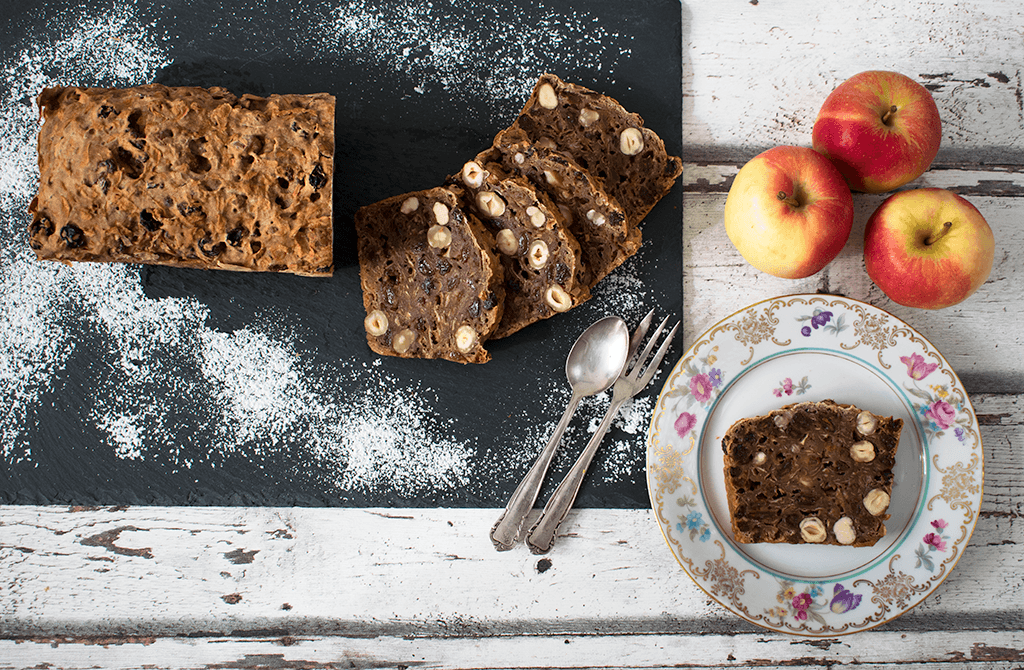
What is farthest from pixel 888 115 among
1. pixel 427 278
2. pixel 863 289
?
pixel 427 278

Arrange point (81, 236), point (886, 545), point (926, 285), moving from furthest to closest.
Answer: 1. point (886, 545)
2. point (926, 285)
3. point (81, 236)

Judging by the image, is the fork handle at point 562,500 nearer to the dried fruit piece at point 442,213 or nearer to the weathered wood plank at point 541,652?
the weathered wood plank at point 541,652

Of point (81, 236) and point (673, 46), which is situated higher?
point (673, 46)

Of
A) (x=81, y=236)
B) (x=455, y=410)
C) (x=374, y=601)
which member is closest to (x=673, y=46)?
(x=455, y=410)

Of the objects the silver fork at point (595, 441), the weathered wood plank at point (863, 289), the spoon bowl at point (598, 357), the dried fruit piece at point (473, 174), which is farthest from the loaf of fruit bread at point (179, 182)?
the weathered wood plank at point (863, 289)

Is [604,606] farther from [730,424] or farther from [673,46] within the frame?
[673,46]

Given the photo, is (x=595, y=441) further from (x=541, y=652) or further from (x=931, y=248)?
(x=931, y=248)

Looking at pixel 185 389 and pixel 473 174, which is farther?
pixel 185 389

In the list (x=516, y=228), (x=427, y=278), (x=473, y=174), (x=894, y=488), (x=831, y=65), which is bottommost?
(x=894, y=488)

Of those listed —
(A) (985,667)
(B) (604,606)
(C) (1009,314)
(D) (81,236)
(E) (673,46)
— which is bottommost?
(A) (985,667)
